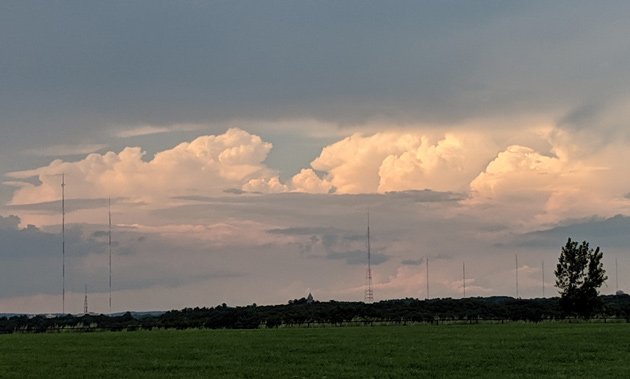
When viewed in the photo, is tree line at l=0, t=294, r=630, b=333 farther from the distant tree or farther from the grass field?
the grass field

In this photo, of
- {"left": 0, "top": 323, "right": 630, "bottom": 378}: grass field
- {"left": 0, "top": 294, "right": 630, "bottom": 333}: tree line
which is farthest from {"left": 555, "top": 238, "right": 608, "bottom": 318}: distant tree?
{"left": 0, "top": 323, "right": 630, "bottom": 378}: grass field

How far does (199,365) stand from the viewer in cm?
5053

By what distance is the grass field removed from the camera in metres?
45.7

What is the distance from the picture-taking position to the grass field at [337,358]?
150 ft

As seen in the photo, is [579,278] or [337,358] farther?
[579,278]

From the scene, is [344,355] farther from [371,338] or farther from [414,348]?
[371,338]

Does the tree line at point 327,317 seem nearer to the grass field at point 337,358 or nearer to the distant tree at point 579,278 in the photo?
the distant tree at point 579,278

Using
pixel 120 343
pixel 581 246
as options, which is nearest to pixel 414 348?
pixel 120 343

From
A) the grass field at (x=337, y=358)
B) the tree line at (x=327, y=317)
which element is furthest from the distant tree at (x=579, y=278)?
the grass field at (x=337, y=358)

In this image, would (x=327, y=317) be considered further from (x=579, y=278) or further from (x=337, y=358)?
(x=337, y=358)

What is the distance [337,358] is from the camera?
5359 cm

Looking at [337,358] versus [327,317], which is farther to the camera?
[327,317]

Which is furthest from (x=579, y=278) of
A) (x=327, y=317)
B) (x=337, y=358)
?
(x=337, y=358)

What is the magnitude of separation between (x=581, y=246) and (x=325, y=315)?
128 feet
